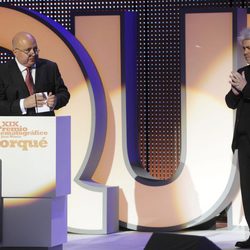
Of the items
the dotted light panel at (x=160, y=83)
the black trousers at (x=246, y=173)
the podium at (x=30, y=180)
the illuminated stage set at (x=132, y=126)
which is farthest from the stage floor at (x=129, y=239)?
the dotted light panel at (x=160, y=83)

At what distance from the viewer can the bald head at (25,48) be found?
19.1ft

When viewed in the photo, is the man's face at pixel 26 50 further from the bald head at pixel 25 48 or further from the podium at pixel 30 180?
the podium at pixel 30 180

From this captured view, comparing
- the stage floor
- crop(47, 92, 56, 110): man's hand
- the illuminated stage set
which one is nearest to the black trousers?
the stage floor

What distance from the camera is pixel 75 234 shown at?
7.29 m

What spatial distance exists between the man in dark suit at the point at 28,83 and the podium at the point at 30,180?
25cm

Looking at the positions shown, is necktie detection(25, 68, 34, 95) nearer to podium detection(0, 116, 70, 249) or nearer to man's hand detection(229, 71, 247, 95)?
podium detection(0, 116, 70, 249)

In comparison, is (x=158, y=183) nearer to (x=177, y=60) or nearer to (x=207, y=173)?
(x=207, y=173)

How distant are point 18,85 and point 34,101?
0.80 ft

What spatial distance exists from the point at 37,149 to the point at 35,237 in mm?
555

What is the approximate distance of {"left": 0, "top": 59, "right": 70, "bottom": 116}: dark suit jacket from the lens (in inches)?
234

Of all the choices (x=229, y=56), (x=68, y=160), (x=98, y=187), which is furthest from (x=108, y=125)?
(x=68, y=160)

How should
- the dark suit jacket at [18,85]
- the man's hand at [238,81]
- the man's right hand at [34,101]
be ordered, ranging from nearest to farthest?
the man's right hand at [34,101], the dark suit jacket at [18,85], the man's hand at [238,81]

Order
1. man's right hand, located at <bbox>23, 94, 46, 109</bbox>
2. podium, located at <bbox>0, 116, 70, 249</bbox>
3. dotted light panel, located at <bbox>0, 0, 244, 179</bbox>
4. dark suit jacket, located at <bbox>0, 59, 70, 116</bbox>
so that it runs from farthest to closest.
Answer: dotted light panel, located at <bbox>0, 0, 244, 179</bbox> < dark suit jacket, located at <bbox>0, 59, 70, 116</bbox> < man's right hand, located at <bbox>23, 94, 46, 109</bbox> < podium, located at <bbox>0, 116, 70, 249</bbox>

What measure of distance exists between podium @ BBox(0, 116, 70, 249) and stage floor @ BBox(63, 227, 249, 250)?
0.82m
